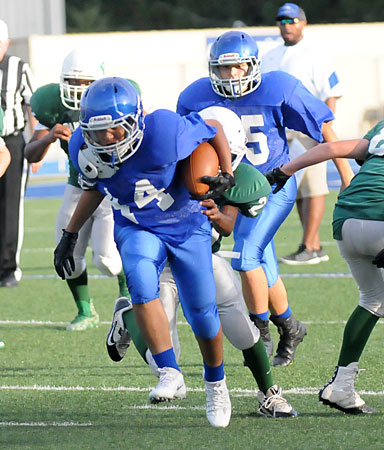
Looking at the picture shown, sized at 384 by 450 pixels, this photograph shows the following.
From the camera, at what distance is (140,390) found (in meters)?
4.72

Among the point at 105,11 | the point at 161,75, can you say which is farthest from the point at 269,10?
the point at 161,75

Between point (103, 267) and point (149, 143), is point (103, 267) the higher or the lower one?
the lower one

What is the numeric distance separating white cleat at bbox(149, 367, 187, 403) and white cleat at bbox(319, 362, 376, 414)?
58cm

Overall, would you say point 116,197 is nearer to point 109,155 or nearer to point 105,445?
point 109,155

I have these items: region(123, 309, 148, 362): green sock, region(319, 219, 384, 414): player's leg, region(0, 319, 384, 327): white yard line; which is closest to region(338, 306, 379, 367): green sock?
region(319, 219, 384, 414): player's leg

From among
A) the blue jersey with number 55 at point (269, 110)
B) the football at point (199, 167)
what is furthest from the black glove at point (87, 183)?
the blue jersey with number 55 at point (269, 110)

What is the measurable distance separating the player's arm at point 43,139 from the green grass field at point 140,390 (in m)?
1.05

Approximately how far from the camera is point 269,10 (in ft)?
120

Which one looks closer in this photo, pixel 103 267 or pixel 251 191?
pixel 251 191

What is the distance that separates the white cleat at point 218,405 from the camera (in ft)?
13.2

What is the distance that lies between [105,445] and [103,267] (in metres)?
2.28

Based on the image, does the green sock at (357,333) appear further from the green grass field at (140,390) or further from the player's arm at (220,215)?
the player's arm at (220,215)

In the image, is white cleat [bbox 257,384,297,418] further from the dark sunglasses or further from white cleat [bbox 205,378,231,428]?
the dark sunglasses

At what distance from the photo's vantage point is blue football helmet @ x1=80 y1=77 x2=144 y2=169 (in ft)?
12.5
